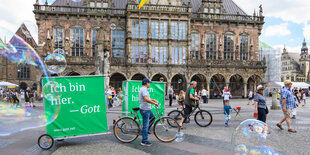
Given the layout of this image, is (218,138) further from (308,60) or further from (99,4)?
(308,60)

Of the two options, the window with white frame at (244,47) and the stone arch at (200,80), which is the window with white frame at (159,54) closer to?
the stone arch at (200,80)

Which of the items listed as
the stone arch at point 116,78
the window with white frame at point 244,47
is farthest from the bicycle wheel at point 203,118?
the window with white frame at point 244,47

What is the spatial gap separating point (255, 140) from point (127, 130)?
3.78 m

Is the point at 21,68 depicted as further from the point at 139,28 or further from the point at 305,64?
the point at 305,64

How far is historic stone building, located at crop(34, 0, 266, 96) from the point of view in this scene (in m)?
30.4

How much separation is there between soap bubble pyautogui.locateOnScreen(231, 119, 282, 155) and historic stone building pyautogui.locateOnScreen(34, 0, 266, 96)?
81.8ft

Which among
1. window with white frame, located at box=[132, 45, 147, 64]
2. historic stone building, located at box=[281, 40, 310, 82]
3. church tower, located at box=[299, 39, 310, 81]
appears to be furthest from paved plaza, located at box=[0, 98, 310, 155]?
church tower, located at box=[299, 39, 310, 81]

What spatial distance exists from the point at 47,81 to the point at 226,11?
36876 millimetres

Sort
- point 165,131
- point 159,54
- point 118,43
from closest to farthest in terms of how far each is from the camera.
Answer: point 165,131 → point 159,54 → point 118,43

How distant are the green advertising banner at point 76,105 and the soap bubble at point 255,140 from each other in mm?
3897

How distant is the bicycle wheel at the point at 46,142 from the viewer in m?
6.02

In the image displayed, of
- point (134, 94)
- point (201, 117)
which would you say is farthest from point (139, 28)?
point (201, 117)

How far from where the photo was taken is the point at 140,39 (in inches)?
1220

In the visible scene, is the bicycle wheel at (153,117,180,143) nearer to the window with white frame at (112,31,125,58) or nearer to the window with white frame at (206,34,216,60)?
the window with white frame at (112,31,125,58)
